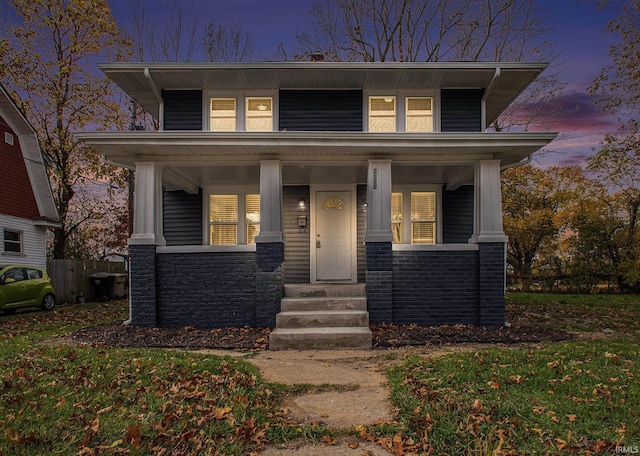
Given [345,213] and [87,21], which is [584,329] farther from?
[87,21]

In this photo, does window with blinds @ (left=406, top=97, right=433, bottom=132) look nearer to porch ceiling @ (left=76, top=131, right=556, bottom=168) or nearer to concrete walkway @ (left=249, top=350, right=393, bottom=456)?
porch ceiling @ (left=76, top=131, right=556, bottom=168)

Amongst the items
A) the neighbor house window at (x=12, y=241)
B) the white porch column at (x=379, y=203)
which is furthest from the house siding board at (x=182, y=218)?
the neighbor house window at (x=12, y=241)

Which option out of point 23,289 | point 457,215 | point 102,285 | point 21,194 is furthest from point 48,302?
point 457,215

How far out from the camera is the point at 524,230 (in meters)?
17.9

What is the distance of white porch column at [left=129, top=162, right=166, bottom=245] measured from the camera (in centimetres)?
825

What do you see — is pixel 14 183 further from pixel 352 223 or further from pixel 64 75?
pixel 352 223

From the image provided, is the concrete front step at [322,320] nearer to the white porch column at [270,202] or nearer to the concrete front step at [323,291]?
the concrete front step at [323,291]

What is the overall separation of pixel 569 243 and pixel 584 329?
1011cm

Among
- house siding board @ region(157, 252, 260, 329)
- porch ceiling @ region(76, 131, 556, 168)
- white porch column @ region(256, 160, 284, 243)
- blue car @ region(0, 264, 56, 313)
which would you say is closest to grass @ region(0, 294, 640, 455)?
house siding board @ region(157, 252, 260, 329)

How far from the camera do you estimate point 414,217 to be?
1060cm

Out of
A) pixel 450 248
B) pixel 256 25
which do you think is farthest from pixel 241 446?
pixel 256 25

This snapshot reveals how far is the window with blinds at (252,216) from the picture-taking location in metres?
10.6

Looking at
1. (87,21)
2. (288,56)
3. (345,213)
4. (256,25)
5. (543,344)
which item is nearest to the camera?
(543,344)

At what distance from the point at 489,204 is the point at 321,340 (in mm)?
4371
